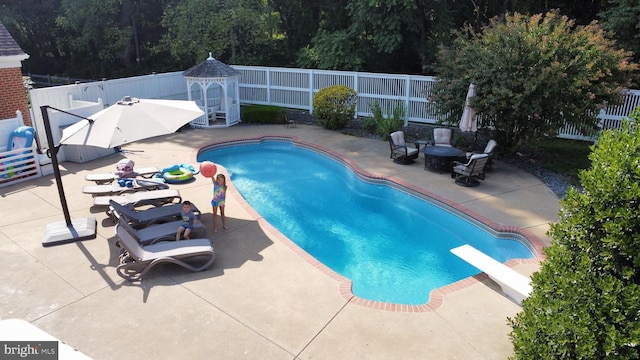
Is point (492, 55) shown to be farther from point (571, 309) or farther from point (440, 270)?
point (571, 309)

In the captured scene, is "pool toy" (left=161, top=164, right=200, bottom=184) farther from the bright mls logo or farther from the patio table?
the bright mls logo

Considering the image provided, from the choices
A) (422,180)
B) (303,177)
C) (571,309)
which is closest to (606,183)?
(571,309)

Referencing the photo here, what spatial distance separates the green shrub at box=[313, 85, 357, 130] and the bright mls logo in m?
14.3

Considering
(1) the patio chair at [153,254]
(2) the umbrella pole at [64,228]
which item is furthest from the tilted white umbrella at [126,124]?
(1) the patio chair at [153,254]

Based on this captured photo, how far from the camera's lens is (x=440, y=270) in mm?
8570

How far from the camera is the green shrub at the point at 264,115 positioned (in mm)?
19172

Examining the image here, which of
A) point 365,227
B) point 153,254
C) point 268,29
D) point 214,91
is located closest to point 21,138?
point 153,254

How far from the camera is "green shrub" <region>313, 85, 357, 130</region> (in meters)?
17.6

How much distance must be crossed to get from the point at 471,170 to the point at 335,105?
737cm

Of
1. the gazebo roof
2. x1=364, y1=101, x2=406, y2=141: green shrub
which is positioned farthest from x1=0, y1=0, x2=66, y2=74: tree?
x1=364, y1=101, x2=406, y2=141: green shrub

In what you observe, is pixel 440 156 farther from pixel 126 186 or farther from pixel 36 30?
pixel 36 30

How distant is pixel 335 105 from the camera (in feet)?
57.9

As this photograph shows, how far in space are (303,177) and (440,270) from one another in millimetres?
6160

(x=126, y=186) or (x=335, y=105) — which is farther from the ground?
(x=335, y=105)
